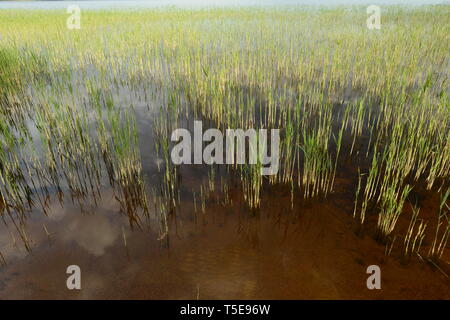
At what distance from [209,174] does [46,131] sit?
97.8 inches

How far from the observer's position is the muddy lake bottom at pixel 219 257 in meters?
2.27

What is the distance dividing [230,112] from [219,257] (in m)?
2.70

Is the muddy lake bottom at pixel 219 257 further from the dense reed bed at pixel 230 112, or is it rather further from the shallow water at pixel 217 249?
the dense reed bed at pixel 230 112

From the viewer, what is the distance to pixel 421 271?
235 cm

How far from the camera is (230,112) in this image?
4.67 m

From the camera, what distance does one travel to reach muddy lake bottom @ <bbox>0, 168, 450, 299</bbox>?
89.5 inches

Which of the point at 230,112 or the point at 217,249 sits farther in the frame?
the point at 230,112

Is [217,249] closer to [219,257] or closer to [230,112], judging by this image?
[219,257]

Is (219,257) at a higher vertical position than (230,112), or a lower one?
lower

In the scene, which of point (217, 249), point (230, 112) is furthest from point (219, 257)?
point (230, 112)
